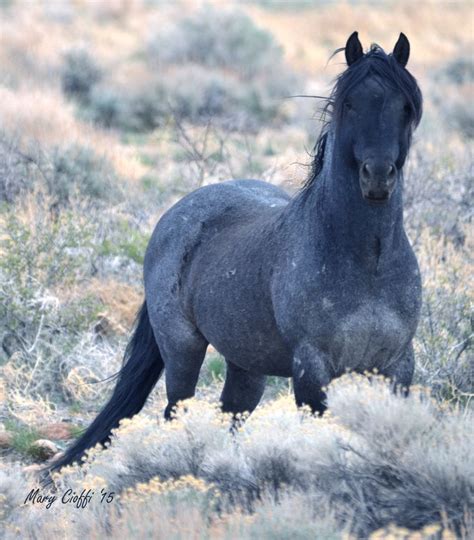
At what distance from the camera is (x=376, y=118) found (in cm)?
461

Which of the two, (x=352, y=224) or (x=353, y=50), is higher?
(x=353, y=50)

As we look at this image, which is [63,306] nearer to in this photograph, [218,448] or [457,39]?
Result: [218,448]

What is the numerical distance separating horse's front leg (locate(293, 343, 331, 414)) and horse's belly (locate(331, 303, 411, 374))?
0.07 meters

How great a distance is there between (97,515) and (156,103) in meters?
15.1

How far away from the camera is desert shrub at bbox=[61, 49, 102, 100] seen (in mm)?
20078

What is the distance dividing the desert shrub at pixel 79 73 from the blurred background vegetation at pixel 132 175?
0.04m

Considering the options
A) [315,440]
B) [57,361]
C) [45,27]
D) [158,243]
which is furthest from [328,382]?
[45,27]

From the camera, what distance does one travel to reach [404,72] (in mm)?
4719

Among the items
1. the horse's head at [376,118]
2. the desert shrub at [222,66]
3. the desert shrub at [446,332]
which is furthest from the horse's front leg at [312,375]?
the desert shrub at [222,66]

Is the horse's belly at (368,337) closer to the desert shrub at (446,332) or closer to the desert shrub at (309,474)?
the desert shrub at (309,474)

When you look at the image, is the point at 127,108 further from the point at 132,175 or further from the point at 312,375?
the point at 312,375

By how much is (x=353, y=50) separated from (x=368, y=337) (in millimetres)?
1300
